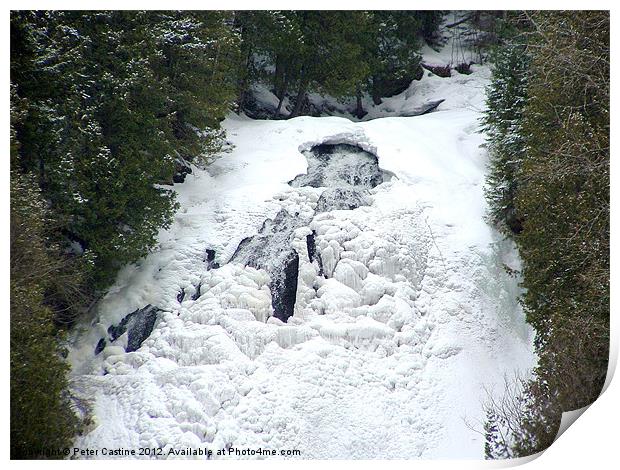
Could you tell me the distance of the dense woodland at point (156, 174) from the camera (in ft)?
21.2

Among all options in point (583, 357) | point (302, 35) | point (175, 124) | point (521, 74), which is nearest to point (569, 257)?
point (583, 357)

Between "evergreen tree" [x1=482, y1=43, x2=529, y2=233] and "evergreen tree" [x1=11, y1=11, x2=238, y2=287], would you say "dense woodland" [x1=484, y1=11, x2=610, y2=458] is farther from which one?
"evergreen tree" [x1=11, y1=11, x2=238, y2=287]

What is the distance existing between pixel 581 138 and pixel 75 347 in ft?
20.6

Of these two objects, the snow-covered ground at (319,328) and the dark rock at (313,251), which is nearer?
the snow-covered ground at (319,328)

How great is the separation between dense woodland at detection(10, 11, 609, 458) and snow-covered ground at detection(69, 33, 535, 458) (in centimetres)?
43

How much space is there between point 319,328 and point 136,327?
222cm

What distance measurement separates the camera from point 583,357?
21.9ft

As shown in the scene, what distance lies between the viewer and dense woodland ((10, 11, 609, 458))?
6477 millimetres

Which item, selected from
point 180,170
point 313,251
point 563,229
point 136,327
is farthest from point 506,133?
point 136,327

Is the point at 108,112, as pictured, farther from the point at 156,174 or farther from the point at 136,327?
the point at 136,327

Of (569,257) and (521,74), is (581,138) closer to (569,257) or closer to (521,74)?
(569,257)

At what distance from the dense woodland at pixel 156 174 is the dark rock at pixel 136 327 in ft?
1.54

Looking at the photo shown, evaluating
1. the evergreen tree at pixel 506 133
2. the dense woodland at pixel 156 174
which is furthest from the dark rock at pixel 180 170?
the evergreen tree at pixel 506 133

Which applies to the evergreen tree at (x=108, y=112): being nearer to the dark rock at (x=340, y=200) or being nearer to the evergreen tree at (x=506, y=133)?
the dark rock at (x=340, y=200)
